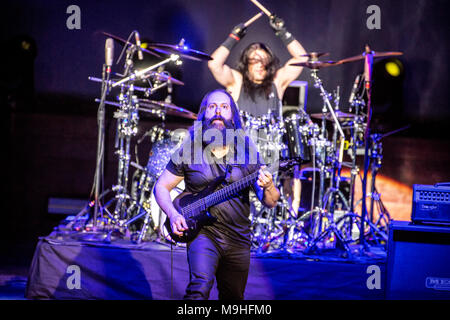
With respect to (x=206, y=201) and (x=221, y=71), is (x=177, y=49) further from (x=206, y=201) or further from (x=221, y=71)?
(x=206, y=201)

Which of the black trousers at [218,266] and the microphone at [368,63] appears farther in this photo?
the microphone at [368,63]

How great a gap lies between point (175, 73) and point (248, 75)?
1368 millimetres

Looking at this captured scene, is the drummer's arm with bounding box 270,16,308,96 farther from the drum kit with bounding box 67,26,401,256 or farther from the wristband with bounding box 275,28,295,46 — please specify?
the drum kit with bounding box 67,26,401,256

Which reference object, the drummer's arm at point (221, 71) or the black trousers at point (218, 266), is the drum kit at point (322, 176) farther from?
the black trousers at point (218, 266)

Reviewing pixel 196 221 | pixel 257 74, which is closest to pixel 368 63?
pixel 257 74

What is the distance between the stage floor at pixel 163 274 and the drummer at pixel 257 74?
1.41m

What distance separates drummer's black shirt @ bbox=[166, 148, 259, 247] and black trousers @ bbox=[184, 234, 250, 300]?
6 centimetres

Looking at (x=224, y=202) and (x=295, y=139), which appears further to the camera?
(x=295, y=139)

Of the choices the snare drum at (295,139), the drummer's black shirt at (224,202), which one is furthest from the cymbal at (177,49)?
the drummer's black shirt at (224,202)

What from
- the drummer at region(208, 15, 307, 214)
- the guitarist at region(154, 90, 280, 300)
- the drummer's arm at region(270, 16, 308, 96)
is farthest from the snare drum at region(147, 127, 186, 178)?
the guitarist at region(154, 90, 280, 300)

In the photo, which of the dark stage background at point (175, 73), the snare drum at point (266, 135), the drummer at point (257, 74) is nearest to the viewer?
the snare drum at point (266, 135)

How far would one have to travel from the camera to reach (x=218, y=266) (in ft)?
11.6

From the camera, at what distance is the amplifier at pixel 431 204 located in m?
4.26
